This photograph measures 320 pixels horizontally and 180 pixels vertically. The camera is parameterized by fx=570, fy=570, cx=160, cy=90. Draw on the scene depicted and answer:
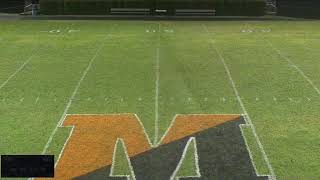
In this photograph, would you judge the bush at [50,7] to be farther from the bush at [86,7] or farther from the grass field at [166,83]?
the grass field at [166,83]

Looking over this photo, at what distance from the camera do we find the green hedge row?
123 feet

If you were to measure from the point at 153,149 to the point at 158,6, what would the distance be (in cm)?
2744

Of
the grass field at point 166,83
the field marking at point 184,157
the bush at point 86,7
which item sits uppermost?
the bush at point 86,7

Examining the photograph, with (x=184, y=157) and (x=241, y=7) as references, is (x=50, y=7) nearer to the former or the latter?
(x=241, y=7)

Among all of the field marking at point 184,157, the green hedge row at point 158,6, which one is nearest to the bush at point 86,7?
the green hedge row at point 158,6

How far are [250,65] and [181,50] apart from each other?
3862 millimetres

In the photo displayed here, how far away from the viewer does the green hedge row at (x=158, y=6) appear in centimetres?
3744

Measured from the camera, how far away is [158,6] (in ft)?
125

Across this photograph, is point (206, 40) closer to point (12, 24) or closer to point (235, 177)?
point (12, 24)

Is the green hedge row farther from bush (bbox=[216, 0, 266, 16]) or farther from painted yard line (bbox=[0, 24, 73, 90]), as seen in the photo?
painted yard line (bbox=[0, 24, 73, 90])

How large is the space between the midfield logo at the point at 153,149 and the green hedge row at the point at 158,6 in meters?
24.7

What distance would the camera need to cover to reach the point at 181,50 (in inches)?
903

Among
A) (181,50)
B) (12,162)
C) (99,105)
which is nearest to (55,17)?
(181,50)

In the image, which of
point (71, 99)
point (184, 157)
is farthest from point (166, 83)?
point (184, 157)
